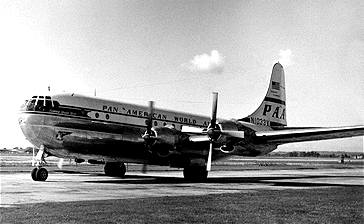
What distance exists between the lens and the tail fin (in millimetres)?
26375

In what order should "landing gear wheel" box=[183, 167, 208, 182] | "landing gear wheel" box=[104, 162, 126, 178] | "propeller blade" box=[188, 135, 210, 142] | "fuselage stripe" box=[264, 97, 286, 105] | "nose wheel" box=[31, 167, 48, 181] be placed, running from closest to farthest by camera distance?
1. "nose wheel" box=[31, 167, 48, 181]
2. "propeller blade" box=[188, 135, 210, 142]
3. "landing gear wheel" box=[183, 167, 208, 182]
4. "landing gear wheel" box=[104, 162, 126, 178]
5. "fuselage stripe" box=[264, 97, 286, 105]

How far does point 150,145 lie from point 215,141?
3065 millimetres

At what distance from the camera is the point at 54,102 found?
62.4 ft

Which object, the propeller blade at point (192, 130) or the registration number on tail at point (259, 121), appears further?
the registration number on tail at point (259, 121)

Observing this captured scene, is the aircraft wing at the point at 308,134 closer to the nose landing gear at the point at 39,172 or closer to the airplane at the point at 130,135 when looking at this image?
the airplane at the point at 130,135

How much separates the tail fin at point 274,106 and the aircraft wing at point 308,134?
4693 millimetres

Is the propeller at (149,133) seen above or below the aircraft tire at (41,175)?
above

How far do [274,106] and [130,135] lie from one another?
34.6 ft

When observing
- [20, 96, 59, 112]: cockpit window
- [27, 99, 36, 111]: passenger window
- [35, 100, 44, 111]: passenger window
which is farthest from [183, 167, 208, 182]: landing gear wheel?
[27, 99, 36, 111]: passenger window

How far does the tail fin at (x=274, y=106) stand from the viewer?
26.4 metres

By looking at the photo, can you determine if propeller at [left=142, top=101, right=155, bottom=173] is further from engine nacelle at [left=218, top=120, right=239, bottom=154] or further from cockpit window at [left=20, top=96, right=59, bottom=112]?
cockpit window at [left=20, top=96, right=59, bottom=112]

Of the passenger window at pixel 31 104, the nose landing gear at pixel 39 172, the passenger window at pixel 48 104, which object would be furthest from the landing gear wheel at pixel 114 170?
the passenger window at pixel 31 104

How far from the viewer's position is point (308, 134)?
2019 cm

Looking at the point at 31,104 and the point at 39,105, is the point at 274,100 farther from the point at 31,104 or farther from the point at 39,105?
the point at 31,104
